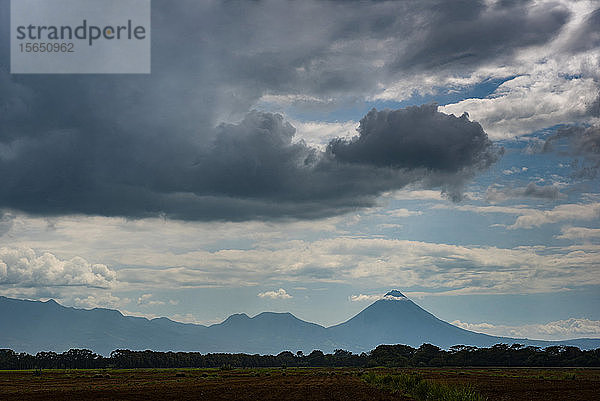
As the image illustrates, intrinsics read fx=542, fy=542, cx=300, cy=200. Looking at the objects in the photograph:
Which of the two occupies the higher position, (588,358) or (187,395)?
(187,395)

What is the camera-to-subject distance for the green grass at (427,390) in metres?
41.9

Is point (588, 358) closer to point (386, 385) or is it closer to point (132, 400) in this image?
point (386, 385)

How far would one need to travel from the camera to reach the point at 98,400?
5297 centimetres

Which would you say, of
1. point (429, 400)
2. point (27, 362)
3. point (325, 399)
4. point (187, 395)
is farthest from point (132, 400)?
point (27, 362)

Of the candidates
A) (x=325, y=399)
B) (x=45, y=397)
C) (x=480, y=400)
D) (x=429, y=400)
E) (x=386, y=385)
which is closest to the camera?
(x=480, y=400)

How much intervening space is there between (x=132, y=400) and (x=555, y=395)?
45.8 metres

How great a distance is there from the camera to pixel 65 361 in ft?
653

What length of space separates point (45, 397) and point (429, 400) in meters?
39.8

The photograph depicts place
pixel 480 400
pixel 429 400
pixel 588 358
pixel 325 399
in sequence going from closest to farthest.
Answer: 1. pixel 480 400
2. pixel 429 400
3. pixel 325 399
4. pixel 588 358

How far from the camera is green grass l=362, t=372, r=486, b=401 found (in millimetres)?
41906

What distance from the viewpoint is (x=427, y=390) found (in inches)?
2077

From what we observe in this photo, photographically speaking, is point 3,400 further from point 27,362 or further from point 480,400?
point 27,362

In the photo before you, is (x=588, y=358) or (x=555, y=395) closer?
(x=555, y=395)

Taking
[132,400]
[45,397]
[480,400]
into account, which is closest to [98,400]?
[132,400]
